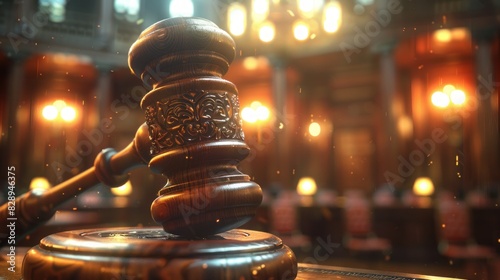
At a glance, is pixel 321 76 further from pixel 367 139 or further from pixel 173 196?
pixel 173 196

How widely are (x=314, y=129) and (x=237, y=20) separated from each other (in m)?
5.45

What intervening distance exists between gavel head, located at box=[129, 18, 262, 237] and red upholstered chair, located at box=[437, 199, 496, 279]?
Result: 6.15 m

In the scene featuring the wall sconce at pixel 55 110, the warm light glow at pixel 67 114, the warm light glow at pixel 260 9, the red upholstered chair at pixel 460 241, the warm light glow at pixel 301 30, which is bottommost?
the red upholstered chair at pixel 460 241

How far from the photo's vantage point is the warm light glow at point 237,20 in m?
11.4

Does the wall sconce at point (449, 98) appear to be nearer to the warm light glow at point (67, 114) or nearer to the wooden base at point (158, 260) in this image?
the warm light glow at point (67, 114)

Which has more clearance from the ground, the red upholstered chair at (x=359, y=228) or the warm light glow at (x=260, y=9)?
the warm light glow at (x=260, y=9)

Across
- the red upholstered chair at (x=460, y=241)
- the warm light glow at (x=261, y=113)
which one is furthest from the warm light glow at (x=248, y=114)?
the red upholstered chair at (x=460, y=241)

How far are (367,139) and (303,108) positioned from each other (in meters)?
2.32

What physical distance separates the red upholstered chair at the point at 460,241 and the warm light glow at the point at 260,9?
614cm

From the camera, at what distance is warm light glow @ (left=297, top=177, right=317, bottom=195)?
14008mm

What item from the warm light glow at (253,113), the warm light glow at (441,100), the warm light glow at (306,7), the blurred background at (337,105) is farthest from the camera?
the warm light glow at (253,113)

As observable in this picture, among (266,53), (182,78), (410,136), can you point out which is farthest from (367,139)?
(182,78)

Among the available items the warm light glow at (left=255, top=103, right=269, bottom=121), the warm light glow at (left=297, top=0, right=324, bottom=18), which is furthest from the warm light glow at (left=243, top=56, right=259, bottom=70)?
the warm light glow at (left=297, top=0, right=324, bottom=18)

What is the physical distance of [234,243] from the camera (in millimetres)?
873
